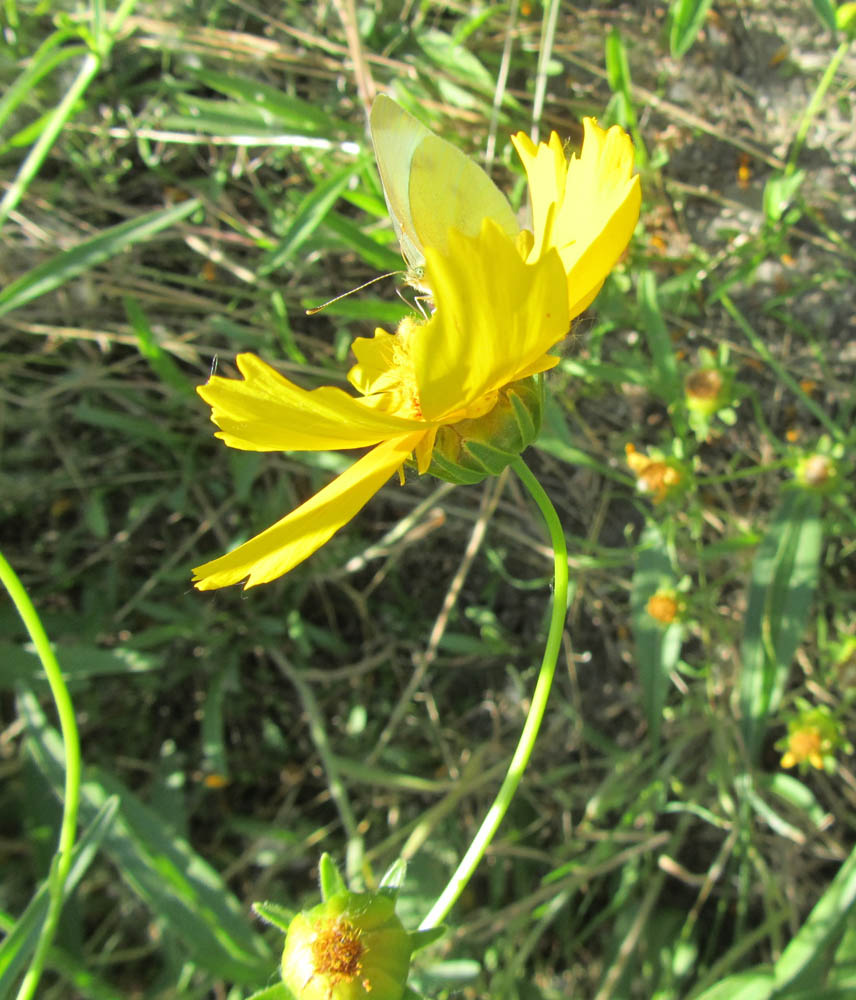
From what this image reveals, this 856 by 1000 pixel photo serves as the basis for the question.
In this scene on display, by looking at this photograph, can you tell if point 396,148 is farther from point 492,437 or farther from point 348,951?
point 348,951

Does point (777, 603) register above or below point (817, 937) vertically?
above

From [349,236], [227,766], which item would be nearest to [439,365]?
[349,236]

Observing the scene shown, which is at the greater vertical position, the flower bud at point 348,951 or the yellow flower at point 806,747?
the flower bud at point 348,951

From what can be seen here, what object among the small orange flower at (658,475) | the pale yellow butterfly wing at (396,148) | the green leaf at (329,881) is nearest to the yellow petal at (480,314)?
the pale yellow butterfly wing at (396,148)

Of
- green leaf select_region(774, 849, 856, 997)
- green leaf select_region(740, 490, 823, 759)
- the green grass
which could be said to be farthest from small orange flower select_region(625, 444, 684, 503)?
green leaf select_region(774, 849, 856, 997)

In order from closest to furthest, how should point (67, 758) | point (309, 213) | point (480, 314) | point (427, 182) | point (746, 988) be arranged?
point (480, 314), point (427, 182), point (67, 758), point (746, 988), point (309, 213)

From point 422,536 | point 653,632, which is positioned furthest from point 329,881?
point 422,536

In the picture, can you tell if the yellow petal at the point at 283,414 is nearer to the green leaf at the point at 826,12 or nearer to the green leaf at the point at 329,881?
the green leaf at the point at 329,881

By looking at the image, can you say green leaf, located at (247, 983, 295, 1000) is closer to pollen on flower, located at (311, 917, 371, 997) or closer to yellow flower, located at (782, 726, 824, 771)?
pollen on flower, located at (311, 917, 371, 997)
